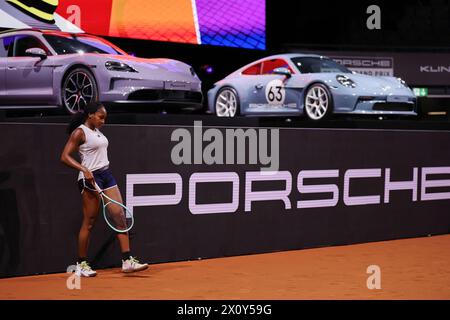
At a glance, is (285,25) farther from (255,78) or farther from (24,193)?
(24,193)

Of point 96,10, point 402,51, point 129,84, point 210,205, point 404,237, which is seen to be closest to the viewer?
point 210,205

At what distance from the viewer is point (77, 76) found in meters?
10.6

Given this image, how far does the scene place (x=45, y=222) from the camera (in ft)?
26.7

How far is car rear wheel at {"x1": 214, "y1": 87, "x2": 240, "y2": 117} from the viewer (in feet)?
45.0

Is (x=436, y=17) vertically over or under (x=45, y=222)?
over

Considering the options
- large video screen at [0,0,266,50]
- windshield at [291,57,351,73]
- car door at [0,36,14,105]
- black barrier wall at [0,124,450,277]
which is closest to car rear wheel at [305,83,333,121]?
windshield at [291,57,351,73]

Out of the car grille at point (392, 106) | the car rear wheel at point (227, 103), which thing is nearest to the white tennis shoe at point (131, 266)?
the car grille at point (392, 106)

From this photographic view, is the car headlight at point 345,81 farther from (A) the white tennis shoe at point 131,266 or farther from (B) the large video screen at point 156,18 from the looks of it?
(A) the white tennis shoe at point 131,266

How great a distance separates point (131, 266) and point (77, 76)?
11.6ft

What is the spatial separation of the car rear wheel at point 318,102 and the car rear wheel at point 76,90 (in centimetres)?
372

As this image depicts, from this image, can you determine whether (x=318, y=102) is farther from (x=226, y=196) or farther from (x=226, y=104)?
(x=226, y=196)

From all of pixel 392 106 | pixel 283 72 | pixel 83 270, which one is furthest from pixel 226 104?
pixel 83 270

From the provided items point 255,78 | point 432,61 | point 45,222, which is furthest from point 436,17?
point 45,222

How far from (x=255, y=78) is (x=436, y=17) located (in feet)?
44.5
